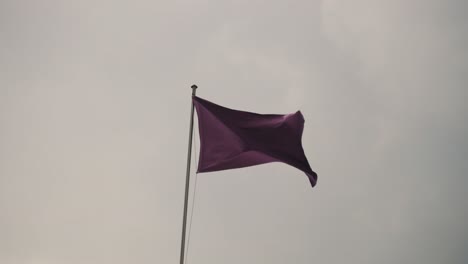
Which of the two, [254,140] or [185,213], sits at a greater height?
[254,140]

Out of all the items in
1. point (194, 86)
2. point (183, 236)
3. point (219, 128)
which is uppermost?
point (194, 86)

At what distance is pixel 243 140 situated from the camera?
19.2m

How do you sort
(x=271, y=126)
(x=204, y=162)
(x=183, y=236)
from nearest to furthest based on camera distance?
1. (x=183, y=236)
2. (x=204, y=162)
3. (x=271, y=126)

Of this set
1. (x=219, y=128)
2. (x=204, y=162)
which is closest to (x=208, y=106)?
(x=219, y=128)

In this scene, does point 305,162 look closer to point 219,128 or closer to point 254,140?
point 254,140

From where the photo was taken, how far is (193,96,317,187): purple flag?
1909 centimetres

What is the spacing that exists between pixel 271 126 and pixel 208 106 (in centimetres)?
280

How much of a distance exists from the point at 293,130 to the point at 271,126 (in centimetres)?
95

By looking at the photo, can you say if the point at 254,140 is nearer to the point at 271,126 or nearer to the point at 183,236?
the point at 271,126

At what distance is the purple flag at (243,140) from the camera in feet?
62.6

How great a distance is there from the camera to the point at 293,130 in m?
20.4

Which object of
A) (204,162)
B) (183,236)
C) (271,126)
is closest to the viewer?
(183,236)

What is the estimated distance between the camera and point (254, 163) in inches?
802

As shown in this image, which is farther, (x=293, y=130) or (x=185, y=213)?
(x=293, y=130)
